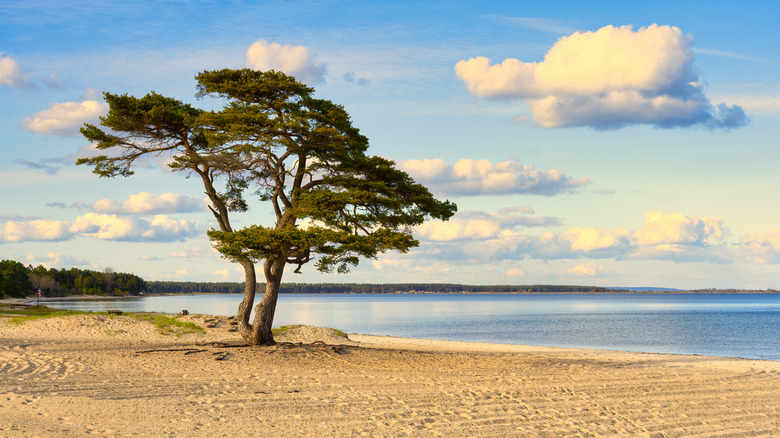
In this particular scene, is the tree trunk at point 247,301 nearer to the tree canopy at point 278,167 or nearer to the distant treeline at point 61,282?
the tree canopy at point 278,167

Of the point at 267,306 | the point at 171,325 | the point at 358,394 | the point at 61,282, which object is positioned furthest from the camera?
the point at 61,282

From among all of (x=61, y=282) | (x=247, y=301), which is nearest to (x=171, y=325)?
(x=247, y=301)

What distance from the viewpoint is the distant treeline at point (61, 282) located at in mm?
107000

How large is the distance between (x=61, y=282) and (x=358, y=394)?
154192 millimetres

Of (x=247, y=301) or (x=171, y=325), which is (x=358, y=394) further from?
(x=171, y=325)

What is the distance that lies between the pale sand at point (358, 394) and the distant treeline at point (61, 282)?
321 feet

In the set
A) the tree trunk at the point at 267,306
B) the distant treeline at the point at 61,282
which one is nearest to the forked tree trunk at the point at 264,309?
the tree trunk at the point at 267,306

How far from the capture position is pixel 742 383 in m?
18.3

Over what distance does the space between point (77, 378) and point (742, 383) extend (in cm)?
1813

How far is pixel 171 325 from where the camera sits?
31.4 metres

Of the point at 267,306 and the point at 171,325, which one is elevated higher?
A: the point at 267,306

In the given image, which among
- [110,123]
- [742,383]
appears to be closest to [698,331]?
[742,383]

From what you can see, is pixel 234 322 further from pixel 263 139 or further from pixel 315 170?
pixel 263 139

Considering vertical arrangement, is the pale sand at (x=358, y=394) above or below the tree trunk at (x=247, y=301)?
below
